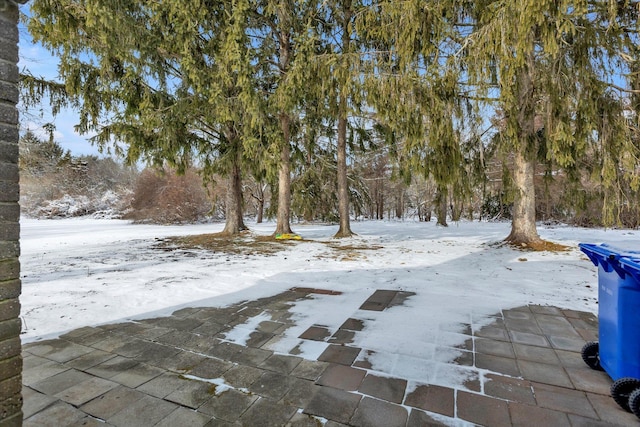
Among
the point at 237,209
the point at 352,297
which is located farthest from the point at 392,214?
the point at 352,297

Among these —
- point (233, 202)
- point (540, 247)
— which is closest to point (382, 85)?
point (540, 247)

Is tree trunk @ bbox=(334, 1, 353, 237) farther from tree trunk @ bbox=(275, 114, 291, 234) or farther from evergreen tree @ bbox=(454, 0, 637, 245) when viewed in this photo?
evergreen tree @ bbox=(454, 0, 637, 245)

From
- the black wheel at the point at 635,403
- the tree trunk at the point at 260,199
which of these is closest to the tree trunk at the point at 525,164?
the black wheel at the point at 635,403

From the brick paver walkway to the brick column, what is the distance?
597 millimetres

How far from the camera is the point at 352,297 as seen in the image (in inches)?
159

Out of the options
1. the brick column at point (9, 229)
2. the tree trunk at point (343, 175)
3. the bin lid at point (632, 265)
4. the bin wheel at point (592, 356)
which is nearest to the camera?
the brick column at point (9, 229)

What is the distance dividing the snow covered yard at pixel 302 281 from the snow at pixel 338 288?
0.02m

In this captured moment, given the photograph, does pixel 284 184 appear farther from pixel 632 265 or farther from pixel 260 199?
pixel 260 199

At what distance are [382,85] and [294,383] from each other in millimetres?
6586

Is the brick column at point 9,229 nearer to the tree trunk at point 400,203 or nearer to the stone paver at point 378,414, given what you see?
the stone paver at point 378,414

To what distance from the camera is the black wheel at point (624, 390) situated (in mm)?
1829

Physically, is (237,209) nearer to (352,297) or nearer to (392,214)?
(352,297)

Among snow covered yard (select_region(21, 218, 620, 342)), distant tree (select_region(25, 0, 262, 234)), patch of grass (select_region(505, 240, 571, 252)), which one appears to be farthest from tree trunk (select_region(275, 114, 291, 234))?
patch of grass (select_region(505, 240, 571, 252))

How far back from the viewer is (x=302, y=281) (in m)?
4.88
